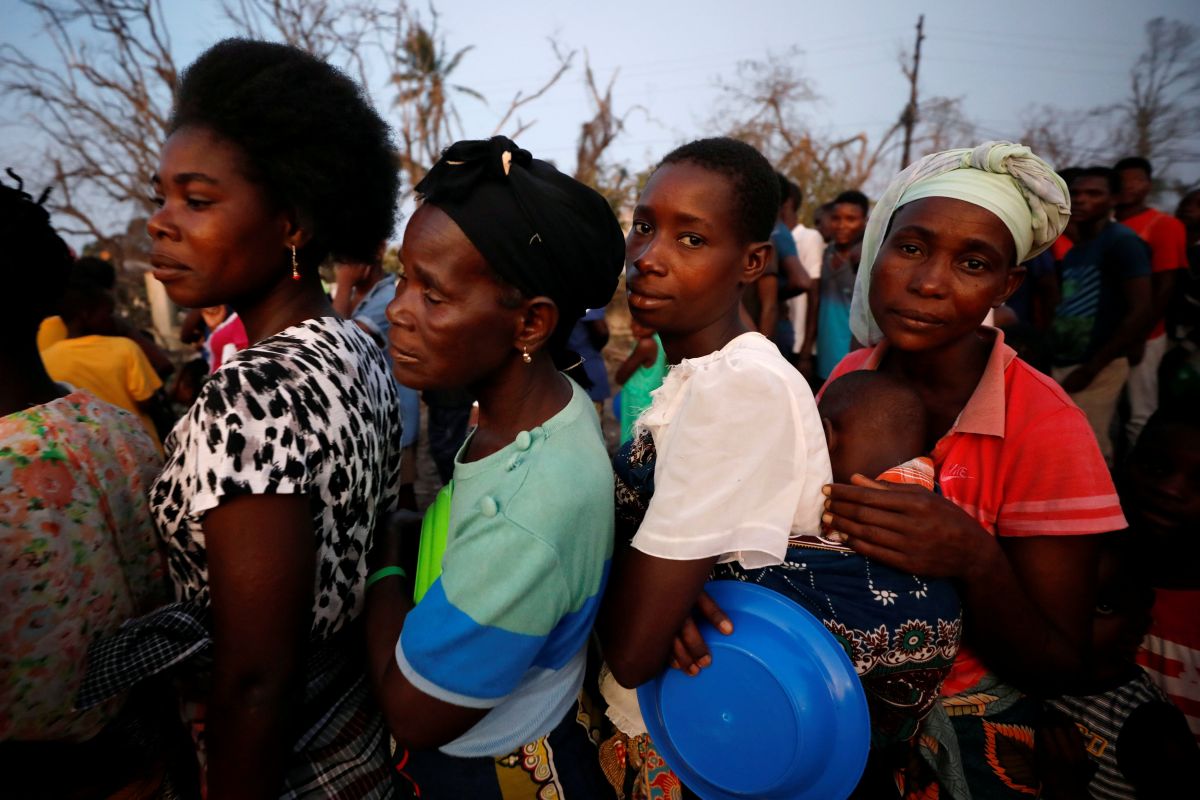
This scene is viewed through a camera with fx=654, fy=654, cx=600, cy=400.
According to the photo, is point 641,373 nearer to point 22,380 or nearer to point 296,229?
point 296,229

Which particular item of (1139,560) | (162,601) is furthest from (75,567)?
(1139,560)

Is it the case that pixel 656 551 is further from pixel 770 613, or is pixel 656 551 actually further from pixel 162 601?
pixel 162 601

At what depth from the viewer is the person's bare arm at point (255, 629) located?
1.24 m

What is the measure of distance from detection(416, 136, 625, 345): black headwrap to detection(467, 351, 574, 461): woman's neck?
0.57 feet

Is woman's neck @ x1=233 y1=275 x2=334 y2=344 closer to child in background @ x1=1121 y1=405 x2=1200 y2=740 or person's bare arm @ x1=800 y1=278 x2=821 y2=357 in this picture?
child in background @ x1=1121 y1=405 x2=1200 y2=740

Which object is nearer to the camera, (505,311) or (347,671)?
(505,311)

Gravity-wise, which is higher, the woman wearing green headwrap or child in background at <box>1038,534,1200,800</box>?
the woman wearing green headwrap

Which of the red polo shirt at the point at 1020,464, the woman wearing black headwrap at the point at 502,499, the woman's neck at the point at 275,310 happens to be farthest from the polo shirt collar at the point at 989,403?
the woman's neck at the point at 275,310

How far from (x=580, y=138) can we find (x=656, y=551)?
19508mm

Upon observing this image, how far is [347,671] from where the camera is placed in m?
1.60

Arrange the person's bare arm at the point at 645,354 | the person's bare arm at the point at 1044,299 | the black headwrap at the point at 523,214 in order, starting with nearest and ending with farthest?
the black headwrap at the point at 523,214 → the person's bare arm at the point at 645,354 → the person's bare arm at the point at 1044,299

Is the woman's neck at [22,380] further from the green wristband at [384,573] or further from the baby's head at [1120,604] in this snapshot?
the baby's head at [1120,604]

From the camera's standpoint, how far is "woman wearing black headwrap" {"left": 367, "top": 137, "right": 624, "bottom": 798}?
1196 mm

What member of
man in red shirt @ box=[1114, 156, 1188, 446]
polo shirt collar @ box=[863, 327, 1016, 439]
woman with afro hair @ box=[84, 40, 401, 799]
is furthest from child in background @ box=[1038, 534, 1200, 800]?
man in red shirt @ box=[1114, 156, 1188, 446]
